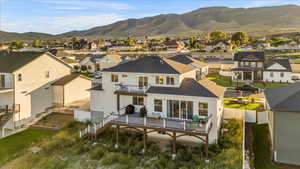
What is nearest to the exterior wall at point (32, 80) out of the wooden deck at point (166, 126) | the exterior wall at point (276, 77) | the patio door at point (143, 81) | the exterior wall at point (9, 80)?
the exterior wall at point (9, 80)

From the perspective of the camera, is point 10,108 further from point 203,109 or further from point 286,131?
point 286,131

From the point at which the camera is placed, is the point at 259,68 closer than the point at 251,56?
Yes

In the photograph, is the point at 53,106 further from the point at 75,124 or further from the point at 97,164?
the point at 97,164

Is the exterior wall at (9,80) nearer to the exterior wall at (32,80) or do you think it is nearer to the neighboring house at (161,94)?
the exterior wall at (32,80)

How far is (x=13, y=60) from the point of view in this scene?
24.9 meters

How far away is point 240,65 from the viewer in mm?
46375

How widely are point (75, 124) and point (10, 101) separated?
7.19m

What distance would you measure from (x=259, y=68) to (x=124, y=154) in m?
37.2

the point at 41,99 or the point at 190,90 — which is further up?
the point at 190,90

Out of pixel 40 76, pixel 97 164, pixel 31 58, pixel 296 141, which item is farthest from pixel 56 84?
pixel 296 141

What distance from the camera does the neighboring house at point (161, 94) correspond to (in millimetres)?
17000

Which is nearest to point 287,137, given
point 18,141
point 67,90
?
point 18,141

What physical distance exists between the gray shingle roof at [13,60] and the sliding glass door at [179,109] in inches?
645

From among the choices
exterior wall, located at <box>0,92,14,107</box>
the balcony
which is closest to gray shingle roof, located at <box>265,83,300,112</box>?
the balcony
